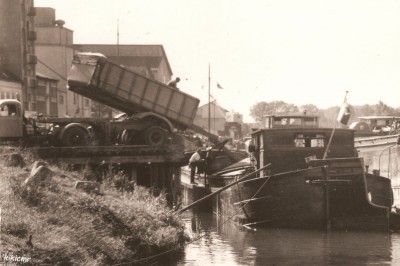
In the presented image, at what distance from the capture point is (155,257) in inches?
695

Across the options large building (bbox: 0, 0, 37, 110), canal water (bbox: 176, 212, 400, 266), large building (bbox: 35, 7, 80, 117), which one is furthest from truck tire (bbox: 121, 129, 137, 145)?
large building (bbox: 35, 7, 80, 117)

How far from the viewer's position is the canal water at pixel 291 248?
1922cm

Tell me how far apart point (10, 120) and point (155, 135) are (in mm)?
6116

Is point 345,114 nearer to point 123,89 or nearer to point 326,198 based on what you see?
point 326,198

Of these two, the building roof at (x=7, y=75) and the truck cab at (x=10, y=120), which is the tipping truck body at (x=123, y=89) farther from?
the building roof at (x=7, y=75)

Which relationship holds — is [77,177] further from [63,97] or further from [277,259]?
[63,97]

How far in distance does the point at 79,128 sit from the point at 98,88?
212cm

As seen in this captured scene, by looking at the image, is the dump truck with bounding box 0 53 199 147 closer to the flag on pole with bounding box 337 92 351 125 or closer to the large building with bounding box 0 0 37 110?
the flag on pole with bounding box 337 92 351 125

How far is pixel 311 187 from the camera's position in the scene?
2417 centimetres

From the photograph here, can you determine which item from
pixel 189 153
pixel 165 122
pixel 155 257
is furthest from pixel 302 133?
pixel 189 153

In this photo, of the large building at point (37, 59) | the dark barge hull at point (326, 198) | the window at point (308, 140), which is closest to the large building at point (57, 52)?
the large building at point (37, 59)

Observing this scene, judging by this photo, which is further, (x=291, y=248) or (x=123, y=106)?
(x=123, y=106)

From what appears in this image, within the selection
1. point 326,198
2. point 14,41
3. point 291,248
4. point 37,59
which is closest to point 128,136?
point 326,198

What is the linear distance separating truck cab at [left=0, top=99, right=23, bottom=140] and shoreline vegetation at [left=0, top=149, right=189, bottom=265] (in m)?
4.29
